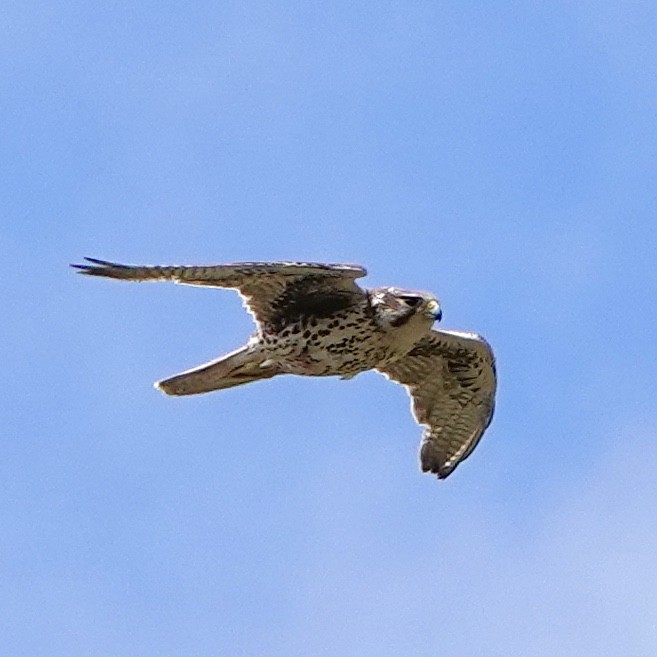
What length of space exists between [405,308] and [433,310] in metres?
0.21

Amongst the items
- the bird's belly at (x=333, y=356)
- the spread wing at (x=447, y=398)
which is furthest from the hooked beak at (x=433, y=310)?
the spread wing at (x=447, y=398)

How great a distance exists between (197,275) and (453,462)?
384 centimetres

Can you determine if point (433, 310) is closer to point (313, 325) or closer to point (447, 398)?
point (313, 325)

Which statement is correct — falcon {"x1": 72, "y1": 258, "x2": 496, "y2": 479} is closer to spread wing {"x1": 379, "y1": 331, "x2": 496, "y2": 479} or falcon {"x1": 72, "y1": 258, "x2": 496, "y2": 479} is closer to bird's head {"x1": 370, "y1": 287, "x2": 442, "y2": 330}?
bird's head {"x1": 370, "y1": 287, "x2": 442, "y2": 330}

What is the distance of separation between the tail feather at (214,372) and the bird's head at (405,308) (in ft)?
3.29

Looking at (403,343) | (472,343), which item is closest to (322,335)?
(403,343)

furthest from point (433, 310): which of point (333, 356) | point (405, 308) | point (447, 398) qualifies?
point (447, 398)

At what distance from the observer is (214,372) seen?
17.4 metres

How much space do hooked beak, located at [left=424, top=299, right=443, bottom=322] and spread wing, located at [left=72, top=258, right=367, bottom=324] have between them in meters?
0.51

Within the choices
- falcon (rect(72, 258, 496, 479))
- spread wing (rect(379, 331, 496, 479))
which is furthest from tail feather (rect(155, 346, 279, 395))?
spread wing (rect(379, 331, 496, 479))

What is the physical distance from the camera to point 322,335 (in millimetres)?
17031

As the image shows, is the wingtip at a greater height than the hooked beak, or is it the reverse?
the hooked beak

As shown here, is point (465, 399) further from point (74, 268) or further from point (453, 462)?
point (74, 268)

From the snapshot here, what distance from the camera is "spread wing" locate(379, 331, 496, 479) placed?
61.3 ft
